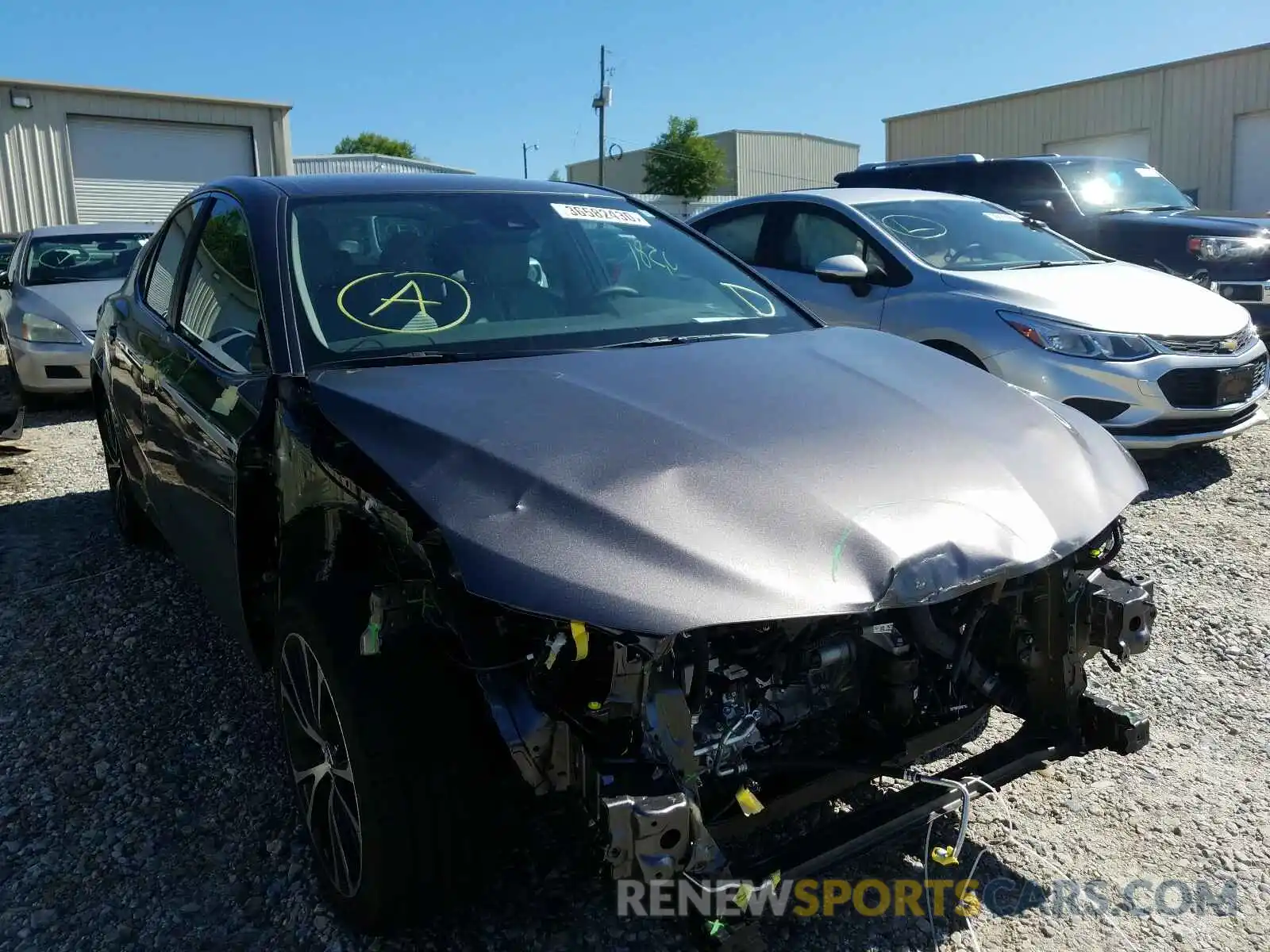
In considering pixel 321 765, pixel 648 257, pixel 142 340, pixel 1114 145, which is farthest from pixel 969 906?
pixel 1114 145

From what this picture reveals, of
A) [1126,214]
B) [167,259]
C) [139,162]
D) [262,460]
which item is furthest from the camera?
[139,162]

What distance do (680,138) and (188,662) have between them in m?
51.5

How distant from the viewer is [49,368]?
821 cm

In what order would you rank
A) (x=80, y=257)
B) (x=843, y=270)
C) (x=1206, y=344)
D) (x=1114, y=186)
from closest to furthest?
1. (x=843, y=270)
2. (x=1206, y=344)
3. (x=80, y=257)
4. (x=1114, y=186)

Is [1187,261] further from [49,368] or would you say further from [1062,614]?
[49,368]

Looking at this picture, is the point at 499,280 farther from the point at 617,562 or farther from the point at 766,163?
the point at 766,163

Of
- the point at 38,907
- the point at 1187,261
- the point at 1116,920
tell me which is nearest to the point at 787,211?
the point at 1187,261

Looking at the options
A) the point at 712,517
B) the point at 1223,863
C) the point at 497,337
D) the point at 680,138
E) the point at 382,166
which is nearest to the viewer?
the point at 712,517

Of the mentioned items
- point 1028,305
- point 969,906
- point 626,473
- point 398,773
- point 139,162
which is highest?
point 139,162

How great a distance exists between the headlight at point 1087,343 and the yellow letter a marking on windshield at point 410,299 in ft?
12.0

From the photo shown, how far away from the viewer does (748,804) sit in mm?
1953

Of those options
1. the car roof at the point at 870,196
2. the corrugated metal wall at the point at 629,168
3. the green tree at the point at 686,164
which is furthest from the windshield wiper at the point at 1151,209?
the corrugated metal wall at the point at 629,168

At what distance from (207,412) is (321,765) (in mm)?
1096

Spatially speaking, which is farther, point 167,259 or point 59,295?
point 59,295
